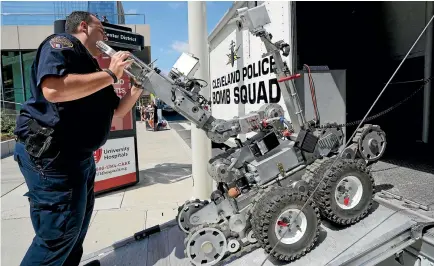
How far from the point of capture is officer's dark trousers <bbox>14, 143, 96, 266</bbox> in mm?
2176

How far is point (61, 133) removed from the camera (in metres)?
2.21

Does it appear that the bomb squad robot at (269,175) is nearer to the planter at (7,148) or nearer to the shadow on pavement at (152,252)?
the shadow on pavement at (152,252)

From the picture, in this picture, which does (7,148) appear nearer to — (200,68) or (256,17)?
(200,68)

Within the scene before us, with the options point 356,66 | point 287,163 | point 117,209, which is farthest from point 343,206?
point 356,66

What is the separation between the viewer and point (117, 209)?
190 inches

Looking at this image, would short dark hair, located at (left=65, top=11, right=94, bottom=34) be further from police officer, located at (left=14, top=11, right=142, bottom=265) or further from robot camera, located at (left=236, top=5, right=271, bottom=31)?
robot camera, located at (left=236, top=5, right=271, bottom=31)

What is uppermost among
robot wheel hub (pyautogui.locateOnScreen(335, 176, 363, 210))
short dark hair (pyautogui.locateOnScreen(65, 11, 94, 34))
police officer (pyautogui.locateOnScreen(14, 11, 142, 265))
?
short dark hair (pyautogui.locateOnScreen(65, 11, 94, 34))

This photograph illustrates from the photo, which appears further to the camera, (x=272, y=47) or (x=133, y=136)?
(x=133, y=136)

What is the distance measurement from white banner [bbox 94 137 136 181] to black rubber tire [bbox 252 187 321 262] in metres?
3.90

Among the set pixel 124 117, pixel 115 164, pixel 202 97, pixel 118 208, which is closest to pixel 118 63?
pixel 202 97

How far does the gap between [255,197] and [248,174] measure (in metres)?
0.23

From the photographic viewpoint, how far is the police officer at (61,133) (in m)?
2.04

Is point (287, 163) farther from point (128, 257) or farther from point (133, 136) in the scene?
point (133, 136)

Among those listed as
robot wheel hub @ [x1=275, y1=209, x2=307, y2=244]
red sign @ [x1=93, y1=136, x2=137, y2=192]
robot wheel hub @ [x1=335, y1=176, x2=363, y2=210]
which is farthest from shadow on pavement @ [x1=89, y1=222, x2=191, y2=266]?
red sign @ [x1=93, y1=136, x2=137, y2=192]
